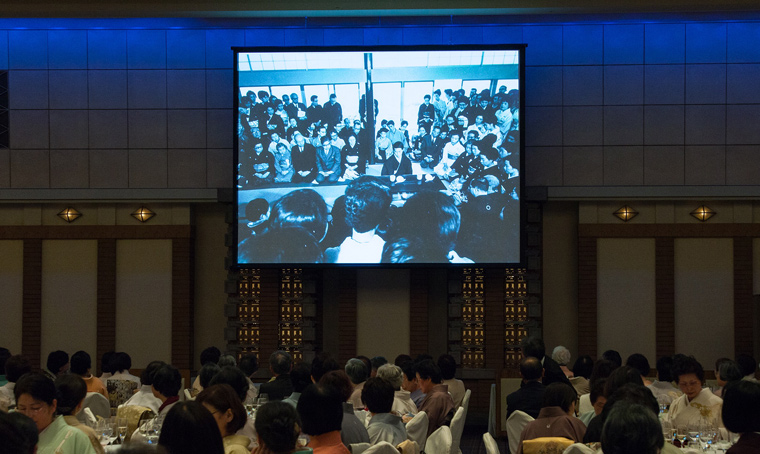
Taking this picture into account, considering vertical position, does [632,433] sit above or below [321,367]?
above

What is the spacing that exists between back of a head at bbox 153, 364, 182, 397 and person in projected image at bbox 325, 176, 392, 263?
19.7 feet

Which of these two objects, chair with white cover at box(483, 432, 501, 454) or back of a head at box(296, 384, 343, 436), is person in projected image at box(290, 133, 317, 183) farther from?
back of a head at box(296, 384, 343, 436)

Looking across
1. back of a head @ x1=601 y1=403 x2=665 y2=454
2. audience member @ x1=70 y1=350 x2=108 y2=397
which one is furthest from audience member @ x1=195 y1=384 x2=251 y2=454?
audience member @ x1=70 y1=350 x2=108 y2=397

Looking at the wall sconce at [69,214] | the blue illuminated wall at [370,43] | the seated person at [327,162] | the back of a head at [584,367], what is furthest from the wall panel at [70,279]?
the back of a head at [584,367]

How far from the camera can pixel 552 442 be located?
509 centimetres

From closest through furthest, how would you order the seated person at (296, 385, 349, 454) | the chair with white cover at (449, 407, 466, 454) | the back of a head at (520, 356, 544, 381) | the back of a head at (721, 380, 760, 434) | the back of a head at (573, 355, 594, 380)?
the back of a head at (721, 380, 760, 434)
the seated person at (296, 385, 349, 454)
the chair with white cover at (449, 407, 466, 454)
the back of a head at (520, 356, 544, 381)
the back of a head at (573, 355, 594, 380)

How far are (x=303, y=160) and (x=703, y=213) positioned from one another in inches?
227

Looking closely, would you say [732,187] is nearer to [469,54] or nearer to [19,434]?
[469,54]

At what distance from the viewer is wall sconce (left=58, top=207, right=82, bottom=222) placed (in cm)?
1291

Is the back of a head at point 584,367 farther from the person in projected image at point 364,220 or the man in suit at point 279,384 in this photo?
the person in projected image at point 364,220

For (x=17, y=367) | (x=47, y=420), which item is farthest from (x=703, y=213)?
(x=47, y=420)

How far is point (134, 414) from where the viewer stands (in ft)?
20.9

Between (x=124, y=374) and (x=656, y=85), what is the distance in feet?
27.5

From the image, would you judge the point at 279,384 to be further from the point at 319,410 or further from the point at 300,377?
the point at 319,410
